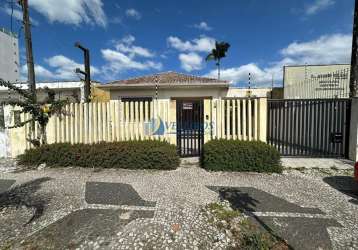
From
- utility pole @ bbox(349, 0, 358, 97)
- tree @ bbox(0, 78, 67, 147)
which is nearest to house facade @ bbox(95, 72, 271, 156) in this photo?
tree @ bbox(0, 78, 67, 147)

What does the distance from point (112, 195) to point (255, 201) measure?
290cm

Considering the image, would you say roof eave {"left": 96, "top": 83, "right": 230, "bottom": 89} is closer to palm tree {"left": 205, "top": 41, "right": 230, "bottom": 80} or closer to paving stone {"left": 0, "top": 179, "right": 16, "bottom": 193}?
paving stone {"left": 0, "top": 179, "right": 16, "bottom": 193}

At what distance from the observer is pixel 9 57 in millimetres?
22312

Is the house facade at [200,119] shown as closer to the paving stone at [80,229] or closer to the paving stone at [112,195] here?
the paving stone at [112,195]

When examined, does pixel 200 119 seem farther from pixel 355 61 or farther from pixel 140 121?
pixel 355 61

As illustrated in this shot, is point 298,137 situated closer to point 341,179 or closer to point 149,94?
point 341,179

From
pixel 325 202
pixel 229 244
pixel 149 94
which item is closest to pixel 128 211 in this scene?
pixel 229 244

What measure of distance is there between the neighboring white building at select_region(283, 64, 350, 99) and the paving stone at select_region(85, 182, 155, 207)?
1020 cm

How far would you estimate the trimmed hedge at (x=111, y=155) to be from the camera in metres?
5.88

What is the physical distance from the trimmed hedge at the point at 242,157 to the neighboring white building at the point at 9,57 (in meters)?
25.4

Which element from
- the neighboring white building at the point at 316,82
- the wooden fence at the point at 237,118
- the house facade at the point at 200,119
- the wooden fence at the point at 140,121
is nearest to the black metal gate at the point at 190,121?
the house facade at the point at 200,119

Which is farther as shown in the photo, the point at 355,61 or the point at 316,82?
the point at 316,82

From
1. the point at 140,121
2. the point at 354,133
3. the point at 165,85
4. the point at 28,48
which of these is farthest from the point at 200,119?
the point at 28,48

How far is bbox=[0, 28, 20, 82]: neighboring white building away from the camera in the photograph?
70.3 ft
